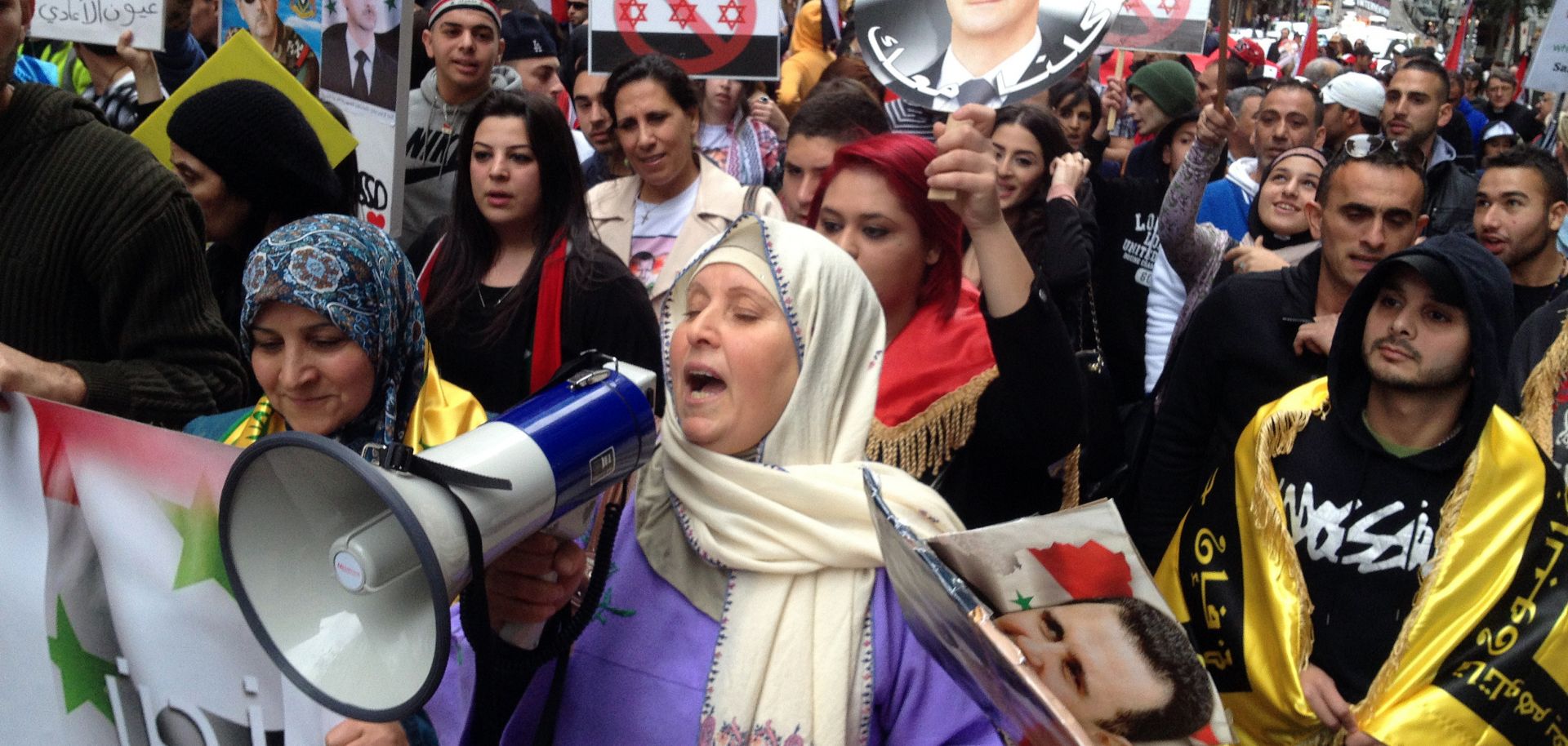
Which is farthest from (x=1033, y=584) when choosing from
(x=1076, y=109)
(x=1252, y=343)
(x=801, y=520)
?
(x=1076, y=109)

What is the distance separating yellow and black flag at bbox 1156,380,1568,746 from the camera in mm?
2539

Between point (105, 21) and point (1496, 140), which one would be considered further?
point (1496, 140)

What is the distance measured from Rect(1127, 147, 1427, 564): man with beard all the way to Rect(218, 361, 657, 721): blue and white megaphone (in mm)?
1935

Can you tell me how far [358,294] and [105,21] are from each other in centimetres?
286

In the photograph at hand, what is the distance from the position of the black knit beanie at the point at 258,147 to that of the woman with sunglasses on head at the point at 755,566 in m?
1.47

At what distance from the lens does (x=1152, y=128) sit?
7.91m

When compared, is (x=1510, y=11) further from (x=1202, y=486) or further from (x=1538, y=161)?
(x=1202, y=486)

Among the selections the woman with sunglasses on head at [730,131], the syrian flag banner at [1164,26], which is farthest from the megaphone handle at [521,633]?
the woman with sunglasses on head at [730,131]

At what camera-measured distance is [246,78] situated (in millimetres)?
3574

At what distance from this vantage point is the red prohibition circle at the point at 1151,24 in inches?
205

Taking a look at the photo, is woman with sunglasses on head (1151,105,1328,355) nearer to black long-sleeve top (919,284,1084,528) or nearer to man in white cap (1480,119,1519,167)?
black long-sleeve top (919,284,1084,528)

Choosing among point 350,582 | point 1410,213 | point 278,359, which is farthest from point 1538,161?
point 350,582

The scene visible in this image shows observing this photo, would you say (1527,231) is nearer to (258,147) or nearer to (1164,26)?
(1164,26)

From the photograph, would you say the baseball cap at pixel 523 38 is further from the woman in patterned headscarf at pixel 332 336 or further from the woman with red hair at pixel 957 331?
the woman in patterned headscarf at pixel 332 336
